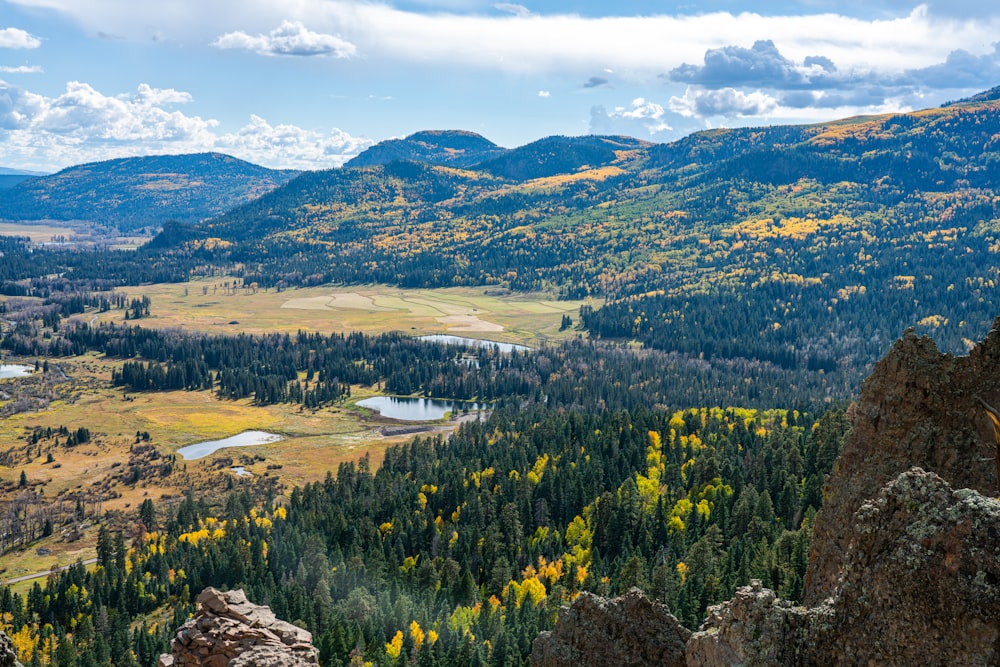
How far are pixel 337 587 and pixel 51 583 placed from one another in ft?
201

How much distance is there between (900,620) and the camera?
24688 millimetres

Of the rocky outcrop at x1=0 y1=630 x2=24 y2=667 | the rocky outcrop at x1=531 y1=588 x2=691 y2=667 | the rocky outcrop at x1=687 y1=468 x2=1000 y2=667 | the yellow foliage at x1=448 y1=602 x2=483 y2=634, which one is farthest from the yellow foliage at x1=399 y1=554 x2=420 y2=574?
the rocky outcrop at x1=687 y1=468 x2=1000 y2=667

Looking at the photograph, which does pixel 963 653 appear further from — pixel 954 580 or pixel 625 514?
pixel 625 514

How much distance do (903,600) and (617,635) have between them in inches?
706

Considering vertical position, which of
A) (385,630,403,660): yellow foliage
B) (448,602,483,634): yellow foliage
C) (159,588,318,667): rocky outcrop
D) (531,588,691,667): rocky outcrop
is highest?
(531,588,691,667): rocky outcrop

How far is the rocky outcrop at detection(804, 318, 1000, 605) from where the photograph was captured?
37.7 m

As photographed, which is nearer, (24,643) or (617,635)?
(617,635)

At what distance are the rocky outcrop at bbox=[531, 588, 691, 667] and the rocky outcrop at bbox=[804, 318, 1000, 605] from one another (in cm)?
702

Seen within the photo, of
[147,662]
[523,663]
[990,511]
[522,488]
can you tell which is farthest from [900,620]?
[522,488]

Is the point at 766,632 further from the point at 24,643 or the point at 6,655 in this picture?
the point at 24,643

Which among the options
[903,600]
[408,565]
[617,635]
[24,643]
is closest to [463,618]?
[408,565]

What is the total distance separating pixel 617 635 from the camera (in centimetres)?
3978

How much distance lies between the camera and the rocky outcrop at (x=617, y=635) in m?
38.9

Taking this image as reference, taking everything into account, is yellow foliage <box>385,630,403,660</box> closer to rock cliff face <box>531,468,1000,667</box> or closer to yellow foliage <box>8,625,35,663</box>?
yellow foliage <box>8,625,35,663</box>
